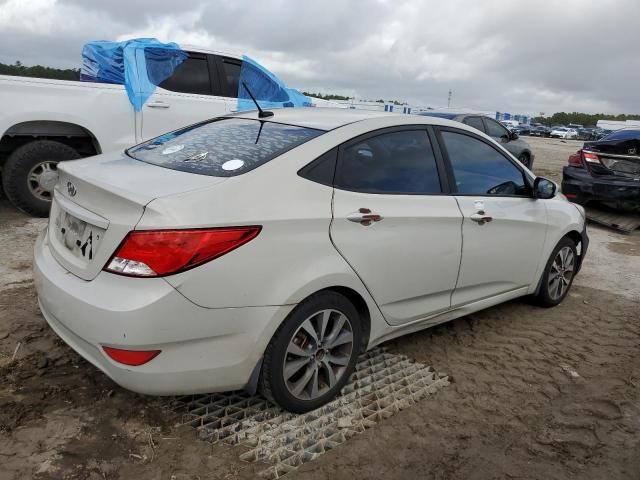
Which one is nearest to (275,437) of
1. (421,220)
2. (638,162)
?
(421,220)

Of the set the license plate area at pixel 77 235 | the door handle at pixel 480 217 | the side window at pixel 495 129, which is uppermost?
the side window at pixel 495 129

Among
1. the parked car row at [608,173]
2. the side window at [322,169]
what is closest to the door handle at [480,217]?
the side window at [322,169]

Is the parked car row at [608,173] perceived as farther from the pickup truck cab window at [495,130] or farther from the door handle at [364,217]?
the door handle at [364,217]

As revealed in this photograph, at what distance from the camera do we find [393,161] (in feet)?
10.7

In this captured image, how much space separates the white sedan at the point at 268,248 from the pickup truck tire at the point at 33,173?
306 centimetres

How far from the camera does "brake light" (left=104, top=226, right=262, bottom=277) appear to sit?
2.28 m

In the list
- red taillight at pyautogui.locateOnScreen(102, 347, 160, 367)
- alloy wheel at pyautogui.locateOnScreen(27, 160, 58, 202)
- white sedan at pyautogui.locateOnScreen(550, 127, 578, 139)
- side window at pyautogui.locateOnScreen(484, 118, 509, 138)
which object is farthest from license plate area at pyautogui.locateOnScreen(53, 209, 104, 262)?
white sedan at pyautogui.locateOnScreen(550, 127, 578, 139)

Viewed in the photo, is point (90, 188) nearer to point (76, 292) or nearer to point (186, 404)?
point (76, 292)

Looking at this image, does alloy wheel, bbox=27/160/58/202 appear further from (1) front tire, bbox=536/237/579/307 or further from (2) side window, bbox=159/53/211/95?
(1) front tire, bbox=536/237/579/307

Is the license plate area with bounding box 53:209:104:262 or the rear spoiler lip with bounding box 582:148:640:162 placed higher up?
the rear spoiler lip with bounding box 582:148:640:162

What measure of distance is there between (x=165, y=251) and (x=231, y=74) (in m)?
5.65

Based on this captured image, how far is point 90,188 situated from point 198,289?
0.81 metres

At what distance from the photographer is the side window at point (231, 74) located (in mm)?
7379

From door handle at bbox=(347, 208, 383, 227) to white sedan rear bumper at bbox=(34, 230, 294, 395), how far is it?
0.59 m
